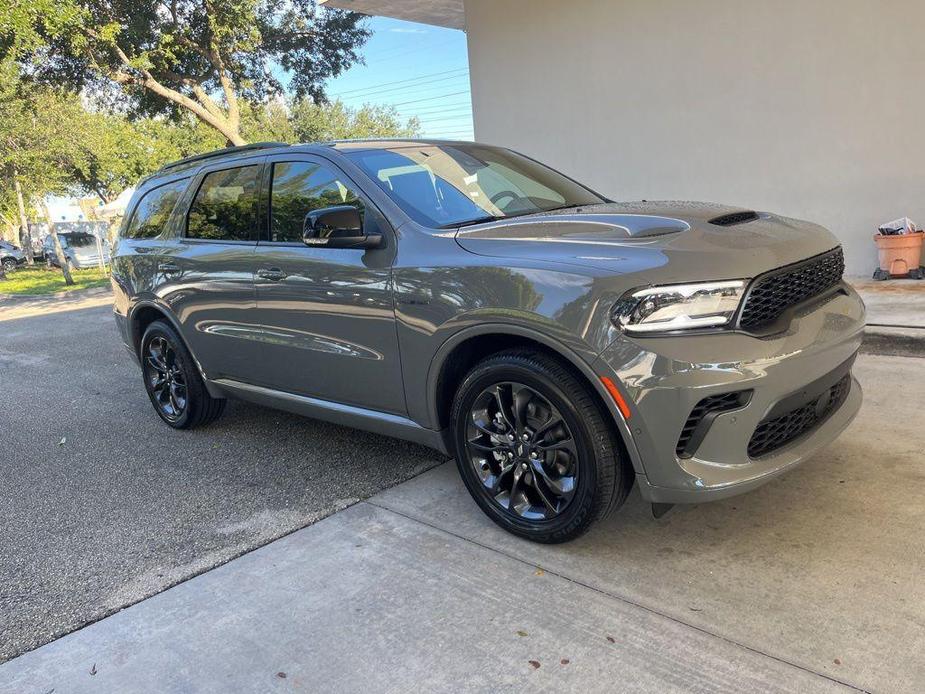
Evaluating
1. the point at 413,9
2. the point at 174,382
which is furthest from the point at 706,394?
the point at 413,9

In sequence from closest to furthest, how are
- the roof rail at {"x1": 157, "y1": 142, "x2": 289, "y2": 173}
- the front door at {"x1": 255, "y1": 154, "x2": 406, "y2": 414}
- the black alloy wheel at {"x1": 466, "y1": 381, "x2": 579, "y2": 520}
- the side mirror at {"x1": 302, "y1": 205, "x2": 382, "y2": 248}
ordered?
1. the black alloy wheel at {"x1": 466, "y1": 381, "x2": 579, "y2": 520}
2. the side mirror at {"x1": 302, "y1": 205, "x2": 382, "y2": 248}
3. the front door at {"x1": 255, "y1": 154, "x2": 406, "y2": 414}
4. the roof rail at {"x1": 157, "y1": 142, "x2": 289, "y2": 173}

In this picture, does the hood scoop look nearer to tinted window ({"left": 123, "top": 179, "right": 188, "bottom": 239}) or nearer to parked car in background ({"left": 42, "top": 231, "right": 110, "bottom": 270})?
tinted window ({"left": 123, "top": 179, "right": 188, "bottom": 239})

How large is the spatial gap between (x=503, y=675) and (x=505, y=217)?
6.86ft

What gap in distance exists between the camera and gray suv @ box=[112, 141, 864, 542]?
8.79 feet

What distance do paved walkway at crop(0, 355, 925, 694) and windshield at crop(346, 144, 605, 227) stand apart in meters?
1.50

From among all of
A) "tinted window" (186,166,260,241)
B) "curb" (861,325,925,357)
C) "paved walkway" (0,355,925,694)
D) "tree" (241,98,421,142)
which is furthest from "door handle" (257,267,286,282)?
"tree" (241,98,421,142)

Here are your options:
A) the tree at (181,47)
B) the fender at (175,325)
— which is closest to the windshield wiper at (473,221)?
the fender at (175,325)

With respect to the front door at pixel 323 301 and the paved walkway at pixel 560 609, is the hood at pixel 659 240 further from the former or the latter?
the paved walkway at pixel 560 609

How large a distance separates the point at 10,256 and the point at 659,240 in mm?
40184

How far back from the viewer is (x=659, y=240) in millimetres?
2859

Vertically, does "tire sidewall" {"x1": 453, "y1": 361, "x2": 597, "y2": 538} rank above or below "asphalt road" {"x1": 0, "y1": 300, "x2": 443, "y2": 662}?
above


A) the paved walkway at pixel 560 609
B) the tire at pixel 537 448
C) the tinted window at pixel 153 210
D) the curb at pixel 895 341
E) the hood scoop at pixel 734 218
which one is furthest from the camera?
the curb at pixel 895 341

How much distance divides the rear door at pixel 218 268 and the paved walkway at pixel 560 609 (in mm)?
1472

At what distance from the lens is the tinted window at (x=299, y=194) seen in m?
3.88
